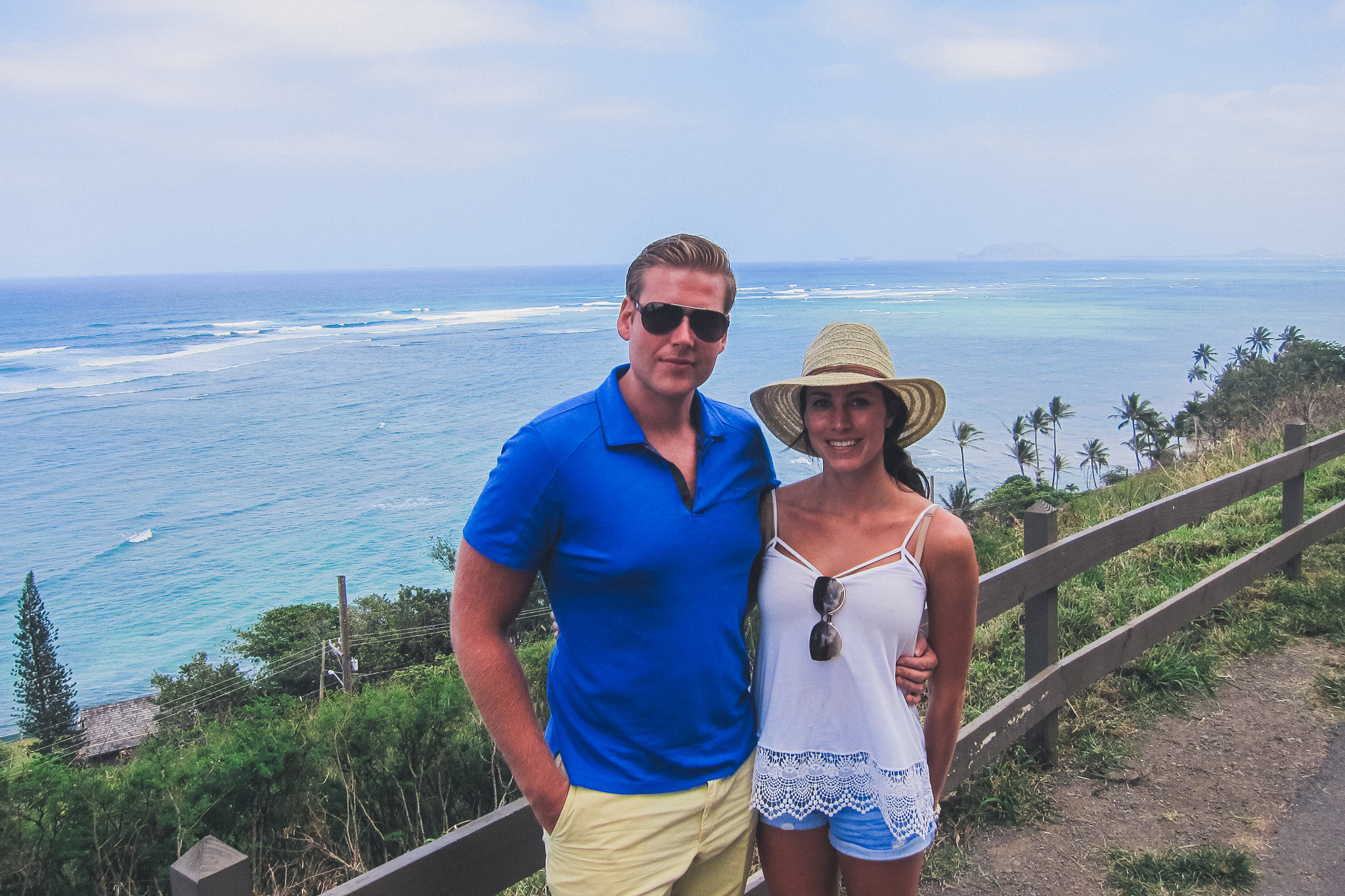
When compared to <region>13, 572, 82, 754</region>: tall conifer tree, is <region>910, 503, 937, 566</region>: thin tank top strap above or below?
above

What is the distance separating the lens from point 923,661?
2049 mm

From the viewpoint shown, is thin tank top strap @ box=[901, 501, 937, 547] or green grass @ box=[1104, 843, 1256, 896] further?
green grass @ box=[1104, 843, 1256, 896]

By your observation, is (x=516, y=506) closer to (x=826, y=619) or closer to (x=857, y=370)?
(x=826, y=619)

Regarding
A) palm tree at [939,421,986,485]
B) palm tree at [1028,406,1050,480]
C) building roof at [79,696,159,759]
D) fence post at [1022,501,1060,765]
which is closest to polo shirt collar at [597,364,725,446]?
fence post at [1022,501,1060,765]

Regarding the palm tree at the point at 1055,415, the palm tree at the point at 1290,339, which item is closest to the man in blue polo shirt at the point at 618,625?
the palm tree at the point at 1290,339

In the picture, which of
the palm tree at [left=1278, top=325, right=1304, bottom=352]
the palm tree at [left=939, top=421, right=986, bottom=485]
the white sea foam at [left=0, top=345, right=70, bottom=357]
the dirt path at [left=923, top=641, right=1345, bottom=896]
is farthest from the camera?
the white sea foam at [left=0, top=345, right=70, bottom=357]

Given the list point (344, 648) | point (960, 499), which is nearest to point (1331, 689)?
point (344, 648)

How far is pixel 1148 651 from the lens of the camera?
4625 millimetres

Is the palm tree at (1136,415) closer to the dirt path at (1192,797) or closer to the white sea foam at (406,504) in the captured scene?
the white sea foam at (406,504)

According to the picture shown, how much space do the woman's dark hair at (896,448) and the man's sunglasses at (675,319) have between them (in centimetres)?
30

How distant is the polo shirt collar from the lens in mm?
1893

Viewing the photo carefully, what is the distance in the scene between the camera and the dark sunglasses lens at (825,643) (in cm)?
197

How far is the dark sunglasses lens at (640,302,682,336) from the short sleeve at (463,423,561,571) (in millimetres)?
361

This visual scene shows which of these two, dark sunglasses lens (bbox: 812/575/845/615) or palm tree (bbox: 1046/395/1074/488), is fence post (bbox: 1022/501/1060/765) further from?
palm tree (bbox: 1046/395/1074/488)
